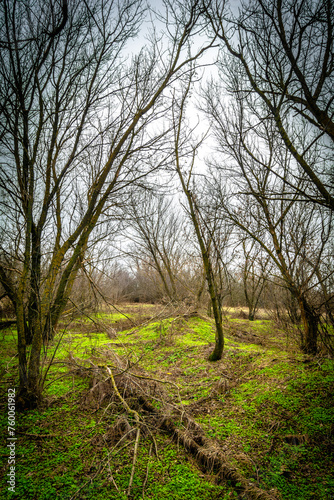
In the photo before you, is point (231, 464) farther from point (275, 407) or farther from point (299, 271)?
point (299, 271)

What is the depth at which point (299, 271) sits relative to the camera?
14.9ft

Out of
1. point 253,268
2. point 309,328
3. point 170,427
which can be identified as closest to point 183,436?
point 170,427

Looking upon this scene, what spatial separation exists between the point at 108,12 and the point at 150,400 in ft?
19.2

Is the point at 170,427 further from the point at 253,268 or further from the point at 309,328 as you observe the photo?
the point at 253,268

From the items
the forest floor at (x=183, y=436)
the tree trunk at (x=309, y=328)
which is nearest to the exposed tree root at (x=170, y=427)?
the forest floor at (x=183, y=436)

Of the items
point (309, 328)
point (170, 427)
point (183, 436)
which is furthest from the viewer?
point (309, 328)

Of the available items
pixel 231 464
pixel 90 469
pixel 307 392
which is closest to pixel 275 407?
pixel 307 392

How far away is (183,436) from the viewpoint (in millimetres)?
2479

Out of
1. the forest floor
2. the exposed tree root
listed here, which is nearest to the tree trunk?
the forest floor

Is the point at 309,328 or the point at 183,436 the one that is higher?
the point at 309,328

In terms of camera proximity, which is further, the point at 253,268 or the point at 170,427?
the point at 253,268

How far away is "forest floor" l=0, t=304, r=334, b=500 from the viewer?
1867 millimetres

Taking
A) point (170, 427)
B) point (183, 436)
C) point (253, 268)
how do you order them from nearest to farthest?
point (183, 436) → point (170, 427) → point (253, 268)

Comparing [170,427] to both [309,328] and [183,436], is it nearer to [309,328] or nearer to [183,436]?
[183,436]
